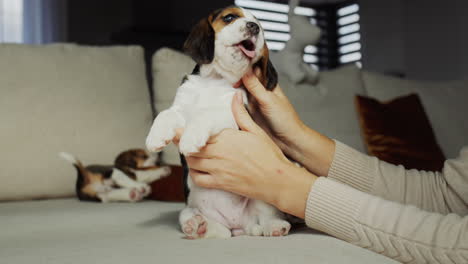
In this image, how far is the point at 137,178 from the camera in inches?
59.7

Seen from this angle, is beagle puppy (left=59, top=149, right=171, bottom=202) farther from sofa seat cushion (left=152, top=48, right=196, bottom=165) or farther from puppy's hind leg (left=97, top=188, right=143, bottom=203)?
sofa seat cushion (left=152, top=48, right=196, bottom=165)

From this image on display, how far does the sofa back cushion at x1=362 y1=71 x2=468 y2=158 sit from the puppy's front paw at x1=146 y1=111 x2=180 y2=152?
1.50m

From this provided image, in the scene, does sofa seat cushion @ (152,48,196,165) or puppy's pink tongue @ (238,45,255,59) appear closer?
puppy's pink tongue @ (238,45,255,59)

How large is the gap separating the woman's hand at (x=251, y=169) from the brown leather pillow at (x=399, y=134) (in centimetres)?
101

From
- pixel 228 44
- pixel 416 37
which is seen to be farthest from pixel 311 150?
pixel 416 37

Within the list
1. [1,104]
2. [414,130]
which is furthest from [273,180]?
[414,130]

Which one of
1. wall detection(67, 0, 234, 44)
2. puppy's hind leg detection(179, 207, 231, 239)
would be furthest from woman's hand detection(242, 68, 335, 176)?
wall detection(67, 0, 234, 44)

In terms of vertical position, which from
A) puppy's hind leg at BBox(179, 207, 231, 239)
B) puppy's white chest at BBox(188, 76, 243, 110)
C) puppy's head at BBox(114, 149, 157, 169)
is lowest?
puppy's head at BBox(114, 149, 157, 169)

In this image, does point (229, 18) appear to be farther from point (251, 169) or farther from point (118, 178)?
point (118, 178)

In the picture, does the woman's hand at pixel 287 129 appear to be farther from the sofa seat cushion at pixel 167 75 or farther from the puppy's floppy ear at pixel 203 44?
the sofa seat cushion at pixel 167 75

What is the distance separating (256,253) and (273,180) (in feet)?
0.51

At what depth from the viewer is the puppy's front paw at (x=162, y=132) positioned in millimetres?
854

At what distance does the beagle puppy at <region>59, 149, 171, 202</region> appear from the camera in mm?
1455

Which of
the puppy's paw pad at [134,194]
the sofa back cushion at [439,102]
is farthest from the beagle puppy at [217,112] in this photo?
the sofa back cushion at [439,102]
